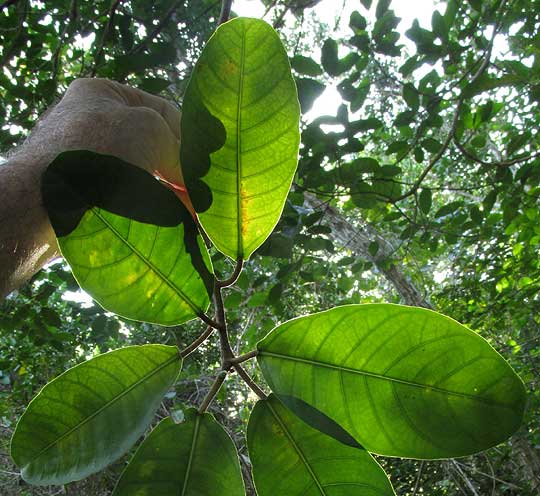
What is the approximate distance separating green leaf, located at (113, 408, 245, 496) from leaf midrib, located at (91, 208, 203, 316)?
0.13m

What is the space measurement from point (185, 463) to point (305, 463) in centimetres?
14

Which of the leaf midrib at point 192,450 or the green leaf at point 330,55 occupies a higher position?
the green leaf at point 330,55

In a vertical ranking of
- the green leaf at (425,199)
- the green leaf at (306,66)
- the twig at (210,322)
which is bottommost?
the twig at (210,322)

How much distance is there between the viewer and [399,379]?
1.70 feet

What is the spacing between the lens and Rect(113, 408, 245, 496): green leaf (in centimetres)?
52

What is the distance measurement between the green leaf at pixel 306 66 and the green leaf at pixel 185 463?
4.52 ft

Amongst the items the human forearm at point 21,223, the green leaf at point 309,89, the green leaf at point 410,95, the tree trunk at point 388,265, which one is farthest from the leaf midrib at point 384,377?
the tree trunk at point 388,265

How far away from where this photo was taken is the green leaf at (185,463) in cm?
52

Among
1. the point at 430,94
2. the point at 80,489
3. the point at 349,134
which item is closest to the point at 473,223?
the point at 430,94

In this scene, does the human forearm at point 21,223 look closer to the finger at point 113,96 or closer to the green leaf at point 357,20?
the finger at point 113,96

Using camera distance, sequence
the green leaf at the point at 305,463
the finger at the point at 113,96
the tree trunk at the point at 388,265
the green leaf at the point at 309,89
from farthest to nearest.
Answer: the tree trunk at the point at 388,265 → the green leaf at the point at 309,89 → the finger at the point at 113,96 → the green leaf at the point at 305,463

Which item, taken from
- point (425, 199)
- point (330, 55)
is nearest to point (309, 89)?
point (330, 55)

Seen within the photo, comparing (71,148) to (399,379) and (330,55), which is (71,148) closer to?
(399,379)

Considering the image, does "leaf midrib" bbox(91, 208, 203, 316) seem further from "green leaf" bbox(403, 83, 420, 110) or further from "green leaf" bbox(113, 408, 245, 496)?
"green leaf" bbox(403, 83, 420, 110)
